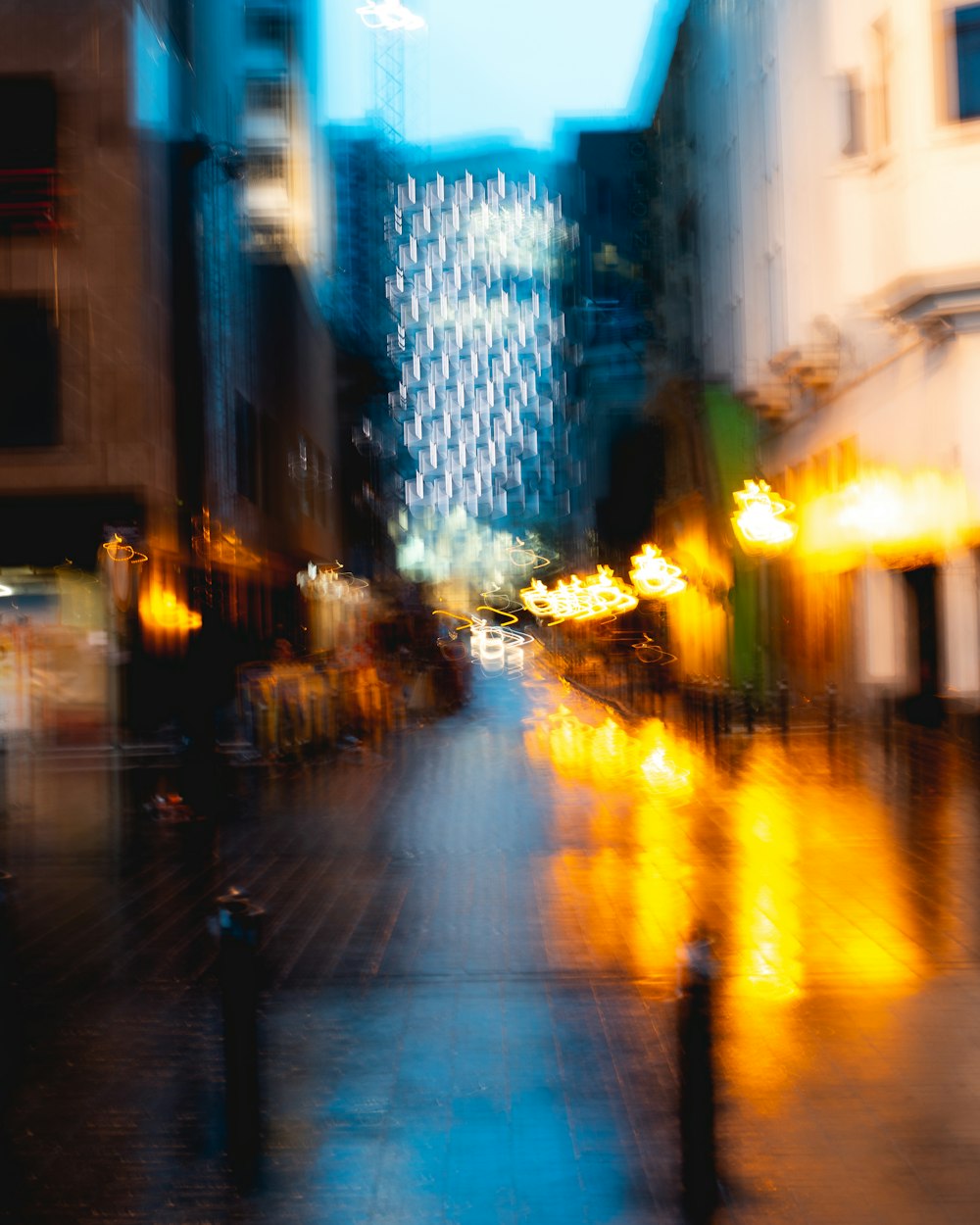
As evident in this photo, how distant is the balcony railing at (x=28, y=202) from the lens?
27438 mm

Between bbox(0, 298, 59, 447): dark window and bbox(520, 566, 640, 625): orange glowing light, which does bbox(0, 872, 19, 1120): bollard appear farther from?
bbox(520, 566, 640, 625): orange glowing light

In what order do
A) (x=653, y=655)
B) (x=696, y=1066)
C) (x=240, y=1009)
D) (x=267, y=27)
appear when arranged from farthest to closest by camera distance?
(x=653, y=655) < (x=267, y=27) < (x=240, y=1009) < (x=696, y=1066)

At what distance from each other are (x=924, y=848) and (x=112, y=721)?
1689cm

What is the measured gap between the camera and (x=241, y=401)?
130ft

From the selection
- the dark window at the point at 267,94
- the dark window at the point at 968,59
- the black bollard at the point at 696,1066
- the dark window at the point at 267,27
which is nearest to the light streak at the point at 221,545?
the dark window at the point at 968,59

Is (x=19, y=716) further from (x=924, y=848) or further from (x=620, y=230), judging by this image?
(x=620, y=230)

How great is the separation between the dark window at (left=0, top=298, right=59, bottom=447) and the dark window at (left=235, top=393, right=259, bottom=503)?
1101 cm

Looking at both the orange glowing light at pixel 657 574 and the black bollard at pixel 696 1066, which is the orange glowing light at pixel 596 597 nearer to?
the orange glowing light at pixel 657 574

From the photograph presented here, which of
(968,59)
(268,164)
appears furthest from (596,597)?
(968,59)

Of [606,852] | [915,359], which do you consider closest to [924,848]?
[606,852]

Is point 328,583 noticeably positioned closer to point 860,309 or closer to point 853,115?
point 860,309

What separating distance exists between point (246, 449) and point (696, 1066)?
36344 mm

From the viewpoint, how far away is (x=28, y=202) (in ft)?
90.3

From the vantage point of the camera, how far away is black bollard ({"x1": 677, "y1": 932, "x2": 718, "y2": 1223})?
17.5 ft
